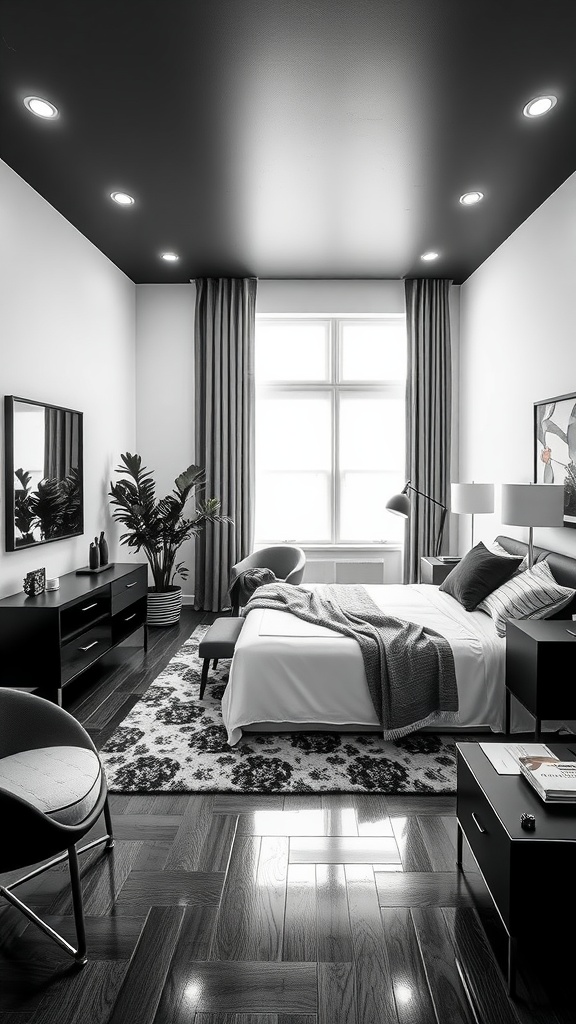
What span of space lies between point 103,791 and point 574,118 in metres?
3.68

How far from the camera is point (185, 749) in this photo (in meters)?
2.97

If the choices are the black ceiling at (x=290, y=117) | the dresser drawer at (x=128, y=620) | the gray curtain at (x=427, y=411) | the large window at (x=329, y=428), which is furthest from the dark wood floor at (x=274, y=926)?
the large window at (x=329, y=428)

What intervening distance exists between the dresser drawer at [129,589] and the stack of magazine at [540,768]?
273 cm

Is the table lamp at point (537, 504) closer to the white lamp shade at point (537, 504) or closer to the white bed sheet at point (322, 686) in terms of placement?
the white lamp shade at point (537, 504)

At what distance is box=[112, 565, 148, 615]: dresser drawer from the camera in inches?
162

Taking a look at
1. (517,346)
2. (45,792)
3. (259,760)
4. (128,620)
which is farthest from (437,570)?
(45,792)

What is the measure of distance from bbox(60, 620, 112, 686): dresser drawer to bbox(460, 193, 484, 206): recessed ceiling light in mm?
3664

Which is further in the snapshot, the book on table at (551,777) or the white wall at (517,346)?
the white wall at (517,346)

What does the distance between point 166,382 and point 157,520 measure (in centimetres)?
155

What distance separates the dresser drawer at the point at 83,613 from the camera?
345 centimetres

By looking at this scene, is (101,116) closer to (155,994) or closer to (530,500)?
(530,500)

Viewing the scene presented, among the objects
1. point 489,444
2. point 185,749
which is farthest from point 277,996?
point 489,444

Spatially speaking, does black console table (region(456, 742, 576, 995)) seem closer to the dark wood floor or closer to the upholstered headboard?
the dark wood floor

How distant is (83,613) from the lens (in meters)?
3.69
